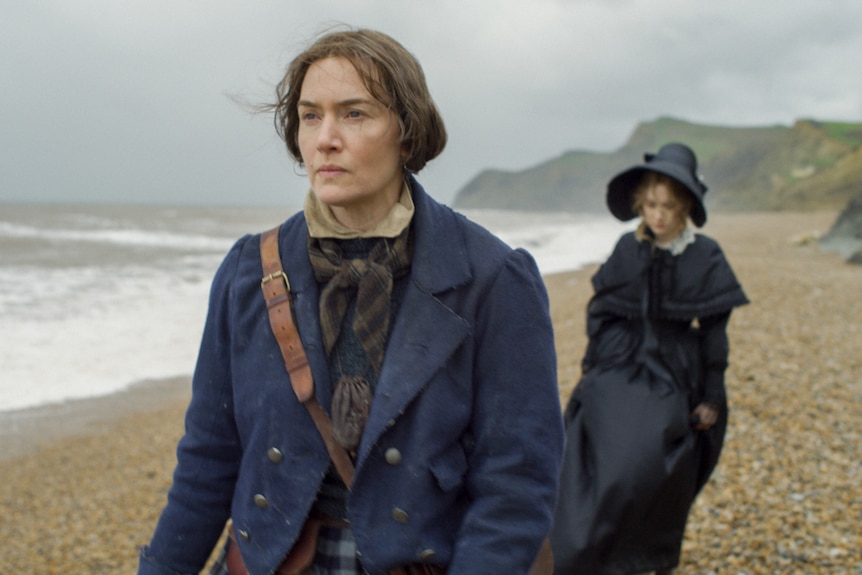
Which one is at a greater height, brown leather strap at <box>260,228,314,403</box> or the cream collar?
the cream collar

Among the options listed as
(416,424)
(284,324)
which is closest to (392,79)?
(284,324)

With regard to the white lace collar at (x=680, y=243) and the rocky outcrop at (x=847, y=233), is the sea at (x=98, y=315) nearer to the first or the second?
the rocky outcrop at (x=847, y=233)

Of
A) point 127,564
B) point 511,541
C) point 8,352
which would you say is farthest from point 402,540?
point 8,352

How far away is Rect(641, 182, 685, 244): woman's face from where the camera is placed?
152 inches

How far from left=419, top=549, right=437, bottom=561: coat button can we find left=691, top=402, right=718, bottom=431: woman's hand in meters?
2.50

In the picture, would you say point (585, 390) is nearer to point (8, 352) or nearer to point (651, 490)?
point (651, 490)

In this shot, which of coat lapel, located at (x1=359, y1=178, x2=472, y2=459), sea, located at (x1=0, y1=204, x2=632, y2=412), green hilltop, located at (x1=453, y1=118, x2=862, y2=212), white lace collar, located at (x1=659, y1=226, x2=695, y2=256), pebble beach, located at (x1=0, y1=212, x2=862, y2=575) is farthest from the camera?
green hilltop, located at (x1=453, y1=118, x2=862, y2=212)

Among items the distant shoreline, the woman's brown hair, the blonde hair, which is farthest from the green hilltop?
the distant shoreline

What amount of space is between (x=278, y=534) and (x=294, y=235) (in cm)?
65

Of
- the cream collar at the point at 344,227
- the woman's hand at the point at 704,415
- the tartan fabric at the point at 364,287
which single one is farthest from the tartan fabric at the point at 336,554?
the woman's hand at the point at 704,415

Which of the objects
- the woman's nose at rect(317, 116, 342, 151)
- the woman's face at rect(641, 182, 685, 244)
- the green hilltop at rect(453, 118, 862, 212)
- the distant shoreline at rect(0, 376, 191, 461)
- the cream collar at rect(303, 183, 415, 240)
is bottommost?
the distant shoreline at rect(0, 376, 191, 461)

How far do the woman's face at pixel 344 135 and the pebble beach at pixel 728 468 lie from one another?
11.4 ft

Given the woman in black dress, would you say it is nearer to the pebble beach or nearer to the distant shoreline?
the pebble beach

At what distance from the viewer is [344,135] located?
1.59m
